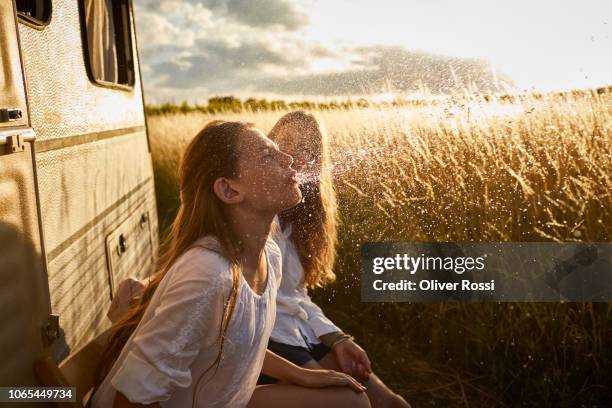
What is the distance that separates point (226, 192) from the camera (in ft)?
4.96

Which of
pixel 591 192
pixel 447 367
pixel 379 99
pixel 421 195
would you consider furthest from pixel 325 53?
pixel 447 367

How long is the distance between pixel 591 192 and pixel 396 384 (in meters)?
1.09

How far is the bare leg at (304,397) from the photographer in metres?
1.53

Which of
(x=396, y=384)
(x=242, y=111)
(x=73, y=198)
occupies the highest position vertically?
(x=242, y=111)

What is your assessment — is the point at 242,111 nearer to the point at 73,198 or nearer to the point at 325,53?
the point at 325,53

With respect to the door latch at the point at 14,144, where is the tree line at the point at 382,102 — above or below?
above

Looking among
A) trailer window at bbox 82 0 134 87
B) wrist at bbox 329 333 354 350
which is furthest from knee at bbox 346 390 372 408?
trailer window at bbox 82 0 134 87

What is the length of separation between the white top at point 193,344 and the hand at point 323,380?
0.17 meters

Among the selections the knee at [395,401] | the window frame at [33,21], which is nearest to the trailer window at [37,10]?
the window frame at [33,21]

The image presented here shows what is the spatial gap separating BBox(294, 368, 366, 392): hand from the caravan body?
0.61 meters

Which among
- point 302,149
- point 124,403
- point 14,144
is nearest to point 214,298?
point 124,403

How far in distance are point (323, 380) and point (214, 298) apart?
0.48 m

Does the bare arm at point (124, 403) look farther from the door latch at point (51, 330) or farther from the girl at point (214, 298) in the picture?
the door latch at point (51, 330)

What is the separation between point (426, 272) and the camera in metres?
2.41
